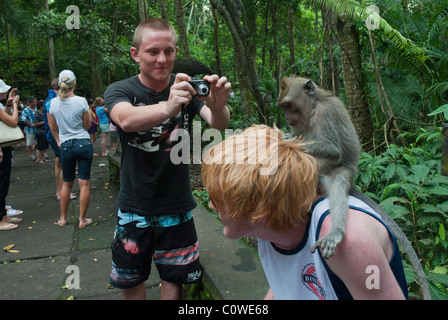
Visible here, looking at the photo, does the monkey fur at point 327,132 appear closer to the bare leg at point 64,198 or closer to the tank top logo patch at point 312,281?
the tank top logo patch at point 312,281

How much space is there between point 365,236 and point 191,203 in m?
1.36

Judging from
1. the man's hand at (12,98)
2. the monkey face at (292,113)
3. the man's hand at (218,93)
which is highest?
the man's hand at (218,93)

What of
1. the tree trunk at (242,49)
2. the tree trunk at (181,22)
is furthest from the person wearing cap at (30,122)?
the tree trunk at (242,49)

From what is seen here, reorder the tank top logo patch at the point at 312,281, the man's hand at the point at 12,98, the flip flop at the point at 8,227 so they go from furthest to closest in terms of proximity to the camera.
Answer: the man's hand at the point at 12,98 < the flip flop at the point at 8,227 < the tank top logo patch at the point at 312,281

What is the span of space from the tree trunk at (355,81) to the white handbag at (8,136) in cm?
411

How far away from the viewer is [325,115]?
2.50 metres

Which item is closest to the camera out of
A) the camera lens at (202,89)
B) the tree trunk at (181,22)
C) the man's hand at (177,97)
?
the man's hand at (177,97)

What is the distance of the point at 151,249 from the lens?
84.4 inches

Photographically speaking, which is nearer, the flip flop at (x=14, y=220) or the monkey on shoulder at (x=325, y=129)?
the monkey on shoulder at (x=325, y=129)

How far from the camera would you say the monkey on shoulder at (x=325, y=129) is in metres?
2.11

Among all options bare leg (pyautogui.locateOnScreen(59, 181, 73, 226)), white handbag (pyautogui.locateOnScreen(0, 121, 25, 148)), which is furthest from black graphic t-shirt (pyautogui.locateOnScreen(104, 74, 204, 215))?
white handbag (pyautogui.locateOnScreen(0, 121, 25, 148))

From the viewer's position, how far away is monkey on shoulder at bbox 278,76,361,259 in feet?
6.91

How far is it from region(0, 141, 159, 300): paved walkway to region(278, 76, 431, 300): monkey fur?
1.75m
